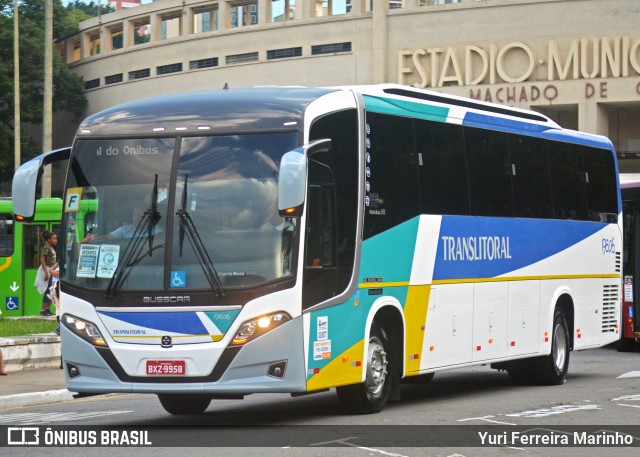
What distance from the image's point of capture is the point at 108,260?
12.7m

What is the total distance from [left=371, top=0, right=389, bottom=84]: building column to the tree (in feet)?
75.7

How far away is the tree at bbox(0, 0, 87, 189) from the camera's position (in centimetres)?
7612

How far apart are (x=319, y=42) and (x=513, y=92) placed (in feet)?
34.8

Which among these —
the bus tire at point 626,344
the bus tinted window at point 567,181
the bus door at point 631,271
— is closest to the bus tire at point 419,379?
the bus tinted window at point 567,181

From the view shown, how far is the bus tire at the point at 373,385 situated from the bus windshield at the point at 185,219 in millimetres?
1880

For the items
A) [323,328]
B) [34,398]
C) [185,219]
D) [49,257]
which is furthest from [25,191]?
[49,257]

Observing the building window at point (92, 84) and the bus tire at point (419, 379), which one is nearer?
the bus tire at point (419, 379)

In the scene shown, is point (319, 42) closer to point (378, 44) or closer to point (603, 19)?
point (378, 44)

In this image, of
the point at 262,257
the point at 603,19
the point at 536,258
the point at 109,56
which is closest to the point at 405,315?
the point at 262,257

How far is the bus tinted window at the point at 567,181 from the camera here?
1884 centimetres

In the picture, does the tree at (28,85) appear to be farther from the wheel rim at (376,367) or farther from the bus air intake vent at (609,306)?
the wheel rim at (376,367)

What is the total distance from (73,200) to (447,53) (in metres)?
49.5

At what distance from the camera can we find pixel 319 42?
65.3m

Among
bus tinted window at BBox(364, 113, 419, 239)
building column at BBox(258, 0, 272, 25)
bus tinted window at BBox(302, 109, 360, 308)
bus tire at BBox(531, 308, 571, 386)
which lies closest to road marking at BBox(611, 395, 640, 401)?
bus tire at BBox(531, 308, 571, 386)
